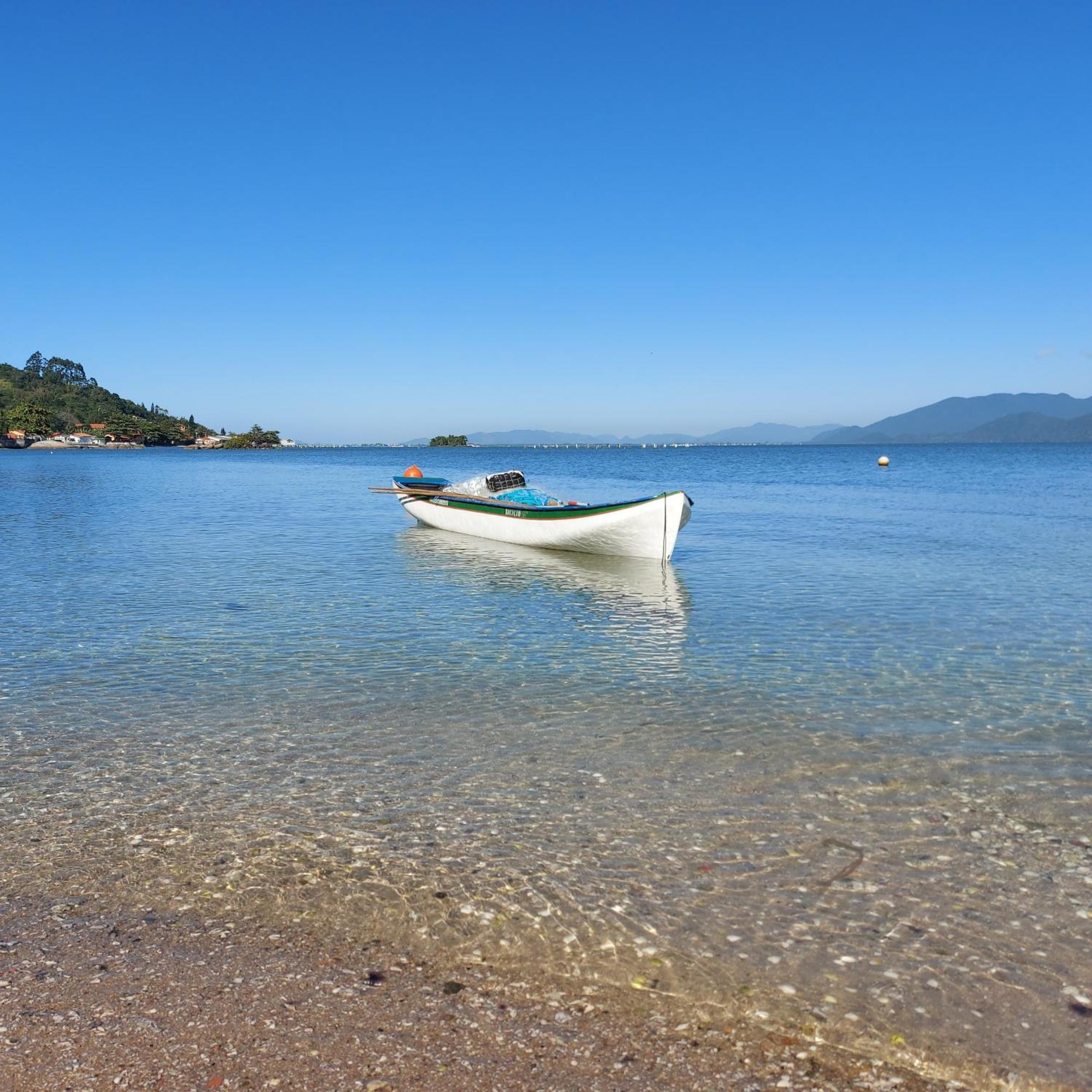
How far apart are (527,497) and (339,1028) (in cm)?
2344

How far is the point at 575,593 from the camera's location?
19.2 meters

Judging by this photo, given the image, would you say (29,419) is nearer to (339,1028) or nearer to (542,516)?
(542,516)

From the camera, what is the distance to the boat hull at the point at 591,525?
22.6 meters

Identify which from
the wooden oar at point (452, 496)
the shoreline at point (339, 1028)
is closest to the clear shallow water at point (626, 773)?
the shoreline at point (339, 1028)

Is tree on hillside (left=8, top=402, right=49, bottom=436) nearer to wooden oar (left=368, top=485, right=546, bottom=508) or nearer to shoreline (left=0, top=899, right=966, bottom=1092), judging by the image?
wooden oar (left=368, top=485, right=546, bottom=508)

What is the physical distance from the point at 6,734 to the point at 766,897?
8.48 m

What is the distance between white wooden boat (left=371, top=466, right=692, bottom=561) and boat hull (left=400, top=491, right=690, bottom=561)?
22 mm

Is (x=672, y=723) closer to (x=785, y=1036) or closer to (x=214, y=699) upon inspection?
(x=785, y=1036)

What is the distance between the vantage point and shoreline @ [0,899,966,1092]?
13.2 feet

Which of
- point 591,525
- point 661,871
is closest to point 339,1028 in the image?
point 661,871

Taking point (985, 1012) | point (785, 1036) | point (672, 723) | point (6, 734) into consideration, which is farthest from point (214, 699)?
point (985, 1012)

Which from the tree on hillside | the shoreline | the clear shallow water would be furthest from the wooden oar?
the tree on hillside

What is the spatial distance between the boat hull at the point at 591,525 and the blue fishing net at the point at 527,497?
59 cm

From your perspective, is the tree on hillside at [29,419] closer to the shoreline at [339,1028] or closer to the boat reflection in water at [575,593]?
the boat reflection in water at [575,593]
